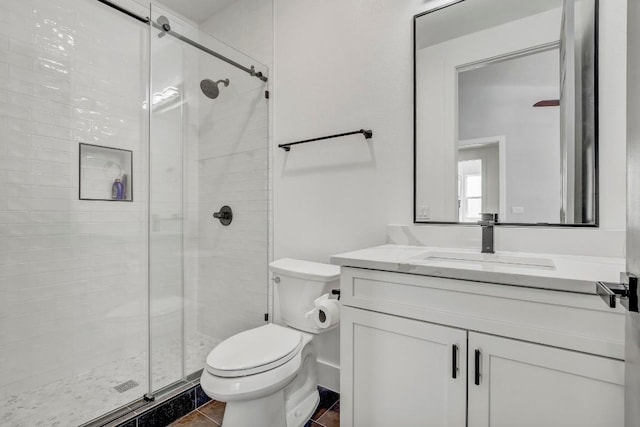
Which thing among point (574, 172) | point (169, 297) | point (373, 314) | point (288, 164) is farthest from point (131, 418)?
point (574, 172)

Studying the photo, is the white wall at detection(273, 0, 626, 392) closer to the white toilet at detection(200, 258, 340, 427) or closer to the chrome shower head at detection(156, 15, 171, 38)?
the white toilet at detection(200, 258, 340, 427)

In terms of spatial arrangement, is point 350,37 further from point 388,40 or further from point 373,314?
point 373,314

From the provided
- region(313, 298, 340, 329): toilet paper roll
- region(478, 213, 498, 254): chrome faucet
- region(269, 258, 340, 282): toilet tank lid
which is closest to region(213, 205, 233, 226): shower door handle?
region(269, 258, 340, 282): toilet tank lid

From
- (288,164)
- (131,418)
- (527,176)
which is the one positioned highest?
(288,164)

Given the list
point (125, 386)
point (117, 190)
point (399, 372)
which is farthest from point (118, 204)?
point (399, 372)

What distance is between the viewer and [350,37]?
179 cm

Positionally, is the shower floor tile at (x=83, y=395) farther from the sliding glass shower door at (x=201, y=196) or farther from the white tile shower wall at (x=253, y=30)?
the white tile shower wall at (x=253, y=30)

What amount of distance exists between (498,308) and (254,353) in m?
0.95

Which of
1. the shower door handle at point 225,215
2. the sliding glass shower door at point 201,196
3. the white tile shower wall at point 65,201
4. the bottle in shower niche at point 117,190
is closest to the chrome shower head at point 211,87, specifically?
the sliding glass shower door at point 201,196

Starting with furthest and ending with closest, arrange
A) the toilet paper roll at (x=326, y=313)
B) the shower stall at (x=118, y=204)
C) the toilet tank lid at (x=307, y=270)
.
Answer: the shower stall at (x=118, y=204), the toilet tank lid at (x=307, y=270), the toilet paper roll at (x=326, y=313)

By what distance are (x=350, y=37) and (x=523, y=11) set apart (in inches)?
32.6

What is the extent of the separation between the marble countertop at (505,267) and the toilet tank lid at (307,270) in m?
0.27

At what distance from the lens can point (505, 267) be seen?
1011mm

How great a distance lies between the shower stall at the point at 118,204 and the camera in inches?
67.7
